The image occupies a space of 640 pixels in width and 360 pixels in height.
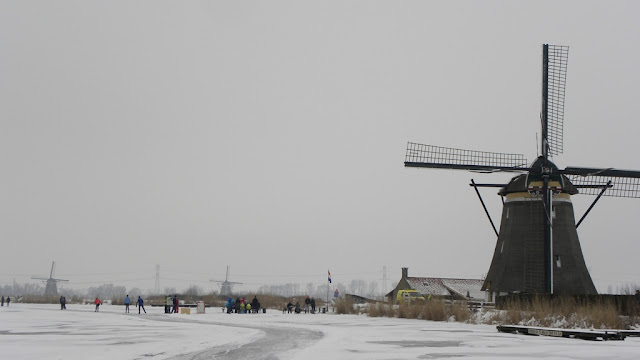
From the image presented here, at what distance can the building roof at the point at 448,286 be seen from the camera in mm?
64625

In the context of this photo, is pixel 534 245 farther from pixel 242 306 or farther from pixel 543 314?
pixel 242 306

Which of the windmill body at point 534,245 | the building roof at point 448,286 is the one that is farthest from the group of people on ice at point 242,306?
the building roof at point 448,286

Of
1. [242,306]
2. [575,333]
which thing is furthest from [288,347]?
[242,306]

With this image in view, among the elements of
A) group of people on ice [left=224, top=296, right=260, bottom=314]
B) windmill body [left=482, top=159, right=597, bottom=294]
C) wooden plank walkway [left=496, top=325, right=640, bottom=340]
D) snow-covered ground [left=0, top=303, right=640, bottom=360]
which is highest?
windmill body [left=482, top=159, right=597, bottom=294]

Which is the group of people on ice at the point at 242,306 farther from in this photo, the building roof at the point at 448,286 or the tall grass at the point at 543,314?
the building roof at the point at 448,286

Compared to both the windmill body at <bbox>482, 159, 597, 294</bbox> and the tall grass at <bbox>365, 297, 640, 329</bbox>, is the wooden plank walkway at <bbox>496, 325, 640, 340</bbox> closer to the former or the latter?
the tall grass at <bbox>365, 297, 640, 329</bbox>

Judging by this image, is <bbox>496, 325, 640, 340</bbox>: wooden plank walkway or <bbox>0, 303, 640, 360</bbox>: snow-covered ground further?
<bbox>496, 325, 640, 340</bbox>: wooden plank walkway

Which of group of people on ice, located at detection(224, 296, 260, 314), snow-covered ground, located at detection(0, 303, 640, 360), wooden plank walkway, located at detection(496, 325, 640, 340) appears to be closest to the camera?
snow-covered ground, located at detection(0, 303, 640, 360)

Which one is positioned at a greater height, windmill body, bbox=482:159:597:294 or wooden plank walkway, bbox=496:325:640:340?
windmill body, bbox=482:159:597:294

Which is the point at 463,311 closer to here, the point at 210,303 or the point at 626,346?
the point at 626,346

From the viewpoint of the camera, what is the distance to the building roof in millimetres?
64625

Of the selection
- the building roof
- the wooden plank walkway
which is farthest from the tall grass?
the building roof

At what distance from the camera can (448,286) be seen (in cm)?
6644

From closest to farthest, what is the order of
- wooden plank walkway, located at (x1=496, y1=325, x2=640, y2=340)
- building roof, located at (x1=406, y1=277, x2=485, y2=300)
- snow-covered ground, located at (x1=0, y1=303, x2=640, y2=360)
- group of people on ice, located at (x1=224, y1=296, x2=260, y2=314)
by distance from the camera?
snow-covered ground, located at (x1=0, y1=303, x2=640, y2=360) → wooden plank walkway, located at (x1=496, y1=325, x2=640, y2=340) → group of people on ice, located at (x1=224, y1=296, x2=260, y2=314) → building roof, located at (x1=406, y1=277, x2=485, y2=300)
